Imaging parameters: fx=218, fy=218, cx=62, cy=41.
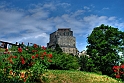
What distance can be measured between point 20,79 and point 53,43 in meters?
88.3

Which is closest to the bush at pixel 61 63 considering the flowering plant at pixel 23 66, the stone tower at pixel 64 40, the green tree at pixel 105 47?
the flowering plant at pixel 23 66

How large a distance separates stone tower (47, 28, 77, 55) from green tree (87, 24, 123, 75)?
62.4 meters

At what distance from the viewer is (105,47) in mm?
35594

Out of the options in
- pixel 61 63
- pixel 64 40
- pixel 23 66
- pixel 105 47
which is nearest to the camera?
pixel 23 66

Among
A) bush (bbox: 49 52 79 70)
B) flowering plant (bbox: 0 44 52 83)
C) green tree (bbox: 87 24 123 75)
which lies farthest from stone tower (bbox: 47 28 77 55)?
flowering plant (bbox: 0 44 52 83)

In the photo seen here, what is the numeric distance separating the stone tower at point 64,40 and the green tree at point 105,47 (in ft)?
205

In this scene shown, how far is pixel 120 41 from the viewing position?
119 feet

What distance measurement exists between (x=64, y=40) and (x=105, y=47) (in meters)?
66.4

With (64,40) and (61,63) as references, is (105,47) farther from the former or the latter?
(64,40)

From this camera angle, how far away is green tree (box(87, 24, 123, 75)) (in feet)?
115

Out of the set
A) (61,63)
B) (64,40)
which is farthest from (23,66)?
(64,40)

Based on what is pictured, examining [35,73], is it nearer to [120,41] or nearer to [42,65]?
[42,65]

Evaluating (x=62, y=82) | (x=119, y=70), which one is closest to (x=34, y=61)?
(x=62, y=82)

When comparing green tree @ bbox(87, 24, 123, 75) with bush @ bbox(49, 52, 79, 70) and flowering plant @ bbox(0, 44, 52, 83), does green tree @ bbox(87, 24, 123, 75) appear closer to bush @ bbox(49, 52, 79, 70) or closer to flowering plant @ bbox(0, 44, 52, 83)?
bush @ bbox(49, 52, 79, 70)
